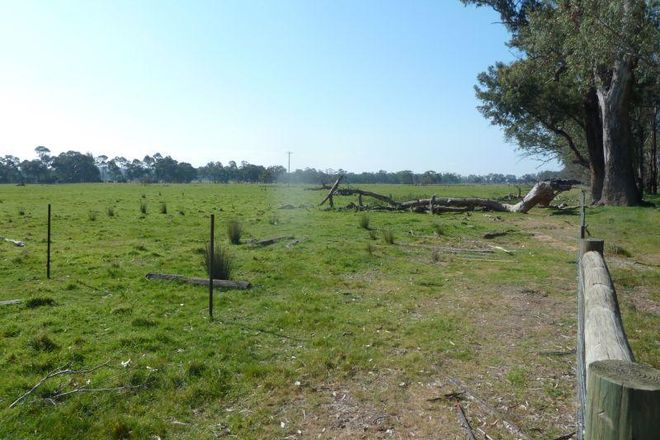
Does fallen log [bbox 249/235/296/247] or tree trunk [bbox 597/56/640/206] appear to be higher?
tree trunk [bbox 597/56/640/206]

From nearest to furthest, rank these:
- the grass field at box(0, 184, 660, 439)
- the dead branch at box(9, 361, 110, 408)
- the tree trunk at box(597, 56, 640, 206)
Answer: the grass field at box(0, 184, 660, 439) < the dead branch at box(9, 361, 110, 408) < the tree trunk at box(597, 56, 640, 206)

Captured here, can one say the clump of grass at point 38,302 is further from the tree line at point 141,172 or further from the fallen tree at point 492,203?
the tree line at point 141,172

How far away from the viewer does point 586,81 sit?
64.7 ft

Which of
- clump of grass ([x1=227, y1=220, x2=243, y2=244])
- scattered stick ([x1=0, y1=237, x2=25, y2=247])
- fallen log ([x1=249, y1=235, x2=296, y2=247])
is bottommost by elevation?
scattered stick ([x1=0, y1=237, x2=25, y2=247])

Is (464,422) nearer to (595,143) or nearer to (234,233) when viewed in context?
(234,233)

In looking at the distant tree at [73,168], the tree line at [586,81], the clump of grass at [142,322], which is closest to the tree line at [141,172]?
the distant tree at [73,168]

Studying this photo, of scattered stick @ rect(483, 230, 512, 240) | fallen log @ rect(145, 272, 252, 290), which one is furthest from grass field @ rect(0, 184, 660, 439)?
scattered stick @ rect(483, 230, 512, 240)

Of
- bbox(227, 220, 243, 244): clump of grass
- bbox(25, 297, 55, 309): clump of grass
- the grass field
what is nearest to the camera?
the grass field

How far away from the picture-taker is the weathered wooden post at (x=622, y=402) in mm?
1675

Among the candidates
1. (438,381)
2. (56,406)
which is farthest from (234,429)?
(438,381)

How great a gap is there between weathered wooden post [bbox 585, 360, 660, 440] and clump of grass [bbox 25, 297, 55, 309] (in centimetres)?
896

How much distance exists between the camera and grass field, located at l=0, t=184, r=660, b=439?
4.87 m

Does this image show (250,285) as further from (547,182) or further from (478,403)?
(547,182)

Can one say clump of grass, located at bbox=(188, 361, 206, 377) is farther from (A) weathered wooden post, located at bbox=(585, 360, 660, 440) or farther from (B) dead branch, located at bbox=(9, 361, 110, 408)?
(A) weathered wooden post, located at bbox=(585, 360, 660, 440)
